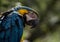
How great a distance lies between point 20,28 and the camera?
248 centimetres

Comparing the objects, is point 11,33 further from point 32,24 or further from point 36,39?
point 36,39

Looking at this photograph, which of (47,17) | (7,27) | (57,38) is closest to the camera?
(7,27)

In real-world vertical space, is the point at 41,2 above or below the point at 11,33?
above

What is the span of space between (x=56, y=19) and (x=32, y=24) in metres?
2.05

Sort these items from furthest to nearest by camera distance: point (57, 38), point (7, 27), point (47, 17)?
point (47, 17) → point (57, 38) → point (7, 27)

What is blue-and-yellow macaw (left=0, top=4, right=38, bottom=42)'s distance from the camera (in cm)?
242

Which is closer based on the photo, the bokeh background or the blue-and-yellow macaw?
the blue-and-yellow macaw

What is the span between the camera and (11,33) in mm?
2447

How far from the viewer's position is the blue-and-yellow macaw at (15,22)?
2424mm

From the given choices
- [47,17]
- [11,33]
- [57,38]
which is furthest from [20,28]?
[47,17]

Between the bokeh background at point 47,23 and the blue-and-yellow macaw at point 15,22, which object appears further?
the bokeh background at point 47,23

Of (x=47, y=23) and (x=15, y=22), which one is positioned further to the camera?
(x=47, y=23)

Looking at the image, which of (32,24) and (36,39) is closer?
(32,24)

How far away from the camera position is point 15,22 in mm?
2486
